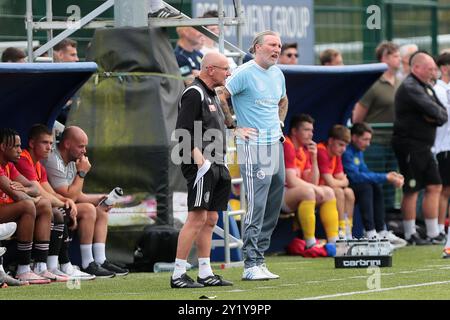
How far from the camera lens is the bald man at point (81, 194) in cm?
1280

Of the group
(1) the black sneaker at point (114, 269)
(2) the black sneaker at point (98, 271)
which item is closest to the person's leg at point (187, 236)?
(2) the black sneaker at point (98, 271)

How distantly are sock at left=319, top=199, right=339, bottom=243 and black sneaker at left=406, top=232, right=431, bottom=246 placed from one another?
1628 mm

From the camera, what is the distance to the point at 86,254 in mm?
12812

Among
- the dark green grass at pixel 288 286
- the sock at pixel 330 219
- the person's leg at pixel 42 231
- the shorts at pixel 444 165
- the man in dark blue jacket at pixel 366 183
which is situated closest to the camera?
the dark green grass at pixel 288 286

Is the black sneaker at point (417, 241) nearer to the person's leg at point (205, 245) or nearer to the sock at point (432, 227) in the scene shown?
the sock at point (432, 227)

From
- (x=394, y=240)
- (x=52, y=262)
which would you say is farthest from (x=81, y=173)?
(x=394, y=240)

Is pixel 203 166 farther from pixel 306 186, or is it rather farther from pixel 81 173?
pixel 306 186

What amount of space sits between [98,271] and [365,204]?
454 centimetres

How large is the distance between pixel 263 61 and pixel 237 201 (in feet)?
12.2

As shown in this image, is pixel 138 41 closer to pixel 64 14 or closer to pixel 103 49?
pixel 103 49

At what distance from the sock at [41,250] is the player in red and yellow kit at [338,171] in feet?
15.3

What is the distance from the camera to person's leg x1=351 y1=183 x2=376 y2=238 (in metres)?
16.2

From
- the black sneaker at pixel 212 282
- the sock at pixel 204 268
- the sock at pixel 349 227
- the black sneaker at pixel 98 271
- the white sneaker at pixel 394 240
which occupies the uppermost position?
the sock at pixel 204 268
